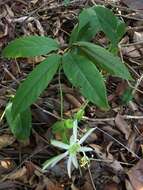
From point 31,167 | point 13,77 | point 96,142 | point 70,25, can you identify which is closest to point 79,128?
point 96,142

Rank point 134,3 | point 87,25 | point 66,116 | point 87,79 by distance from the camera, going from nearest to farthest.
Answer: point 87,79, point 87,25, point 66,116, point 134,3

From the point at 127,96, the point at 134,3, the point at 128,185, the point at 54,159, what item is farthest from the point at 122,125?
the point at 134,3

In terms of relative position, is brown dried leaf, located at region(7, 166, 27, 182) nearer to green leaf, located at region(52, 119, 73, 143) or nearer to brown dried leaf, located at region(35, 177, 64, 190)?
brown dried leaf, located at region(35, 177, 64, 190)

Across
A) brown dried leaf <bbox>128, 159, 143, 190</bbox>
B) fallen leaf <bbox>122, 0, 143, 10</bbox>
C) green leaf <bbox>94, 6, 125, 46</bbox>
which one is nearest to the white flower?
brown dried leaf <bbox>128, 159, 143, 190</bbox>

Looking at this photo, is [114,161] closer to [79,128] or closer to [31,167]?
[79,128]

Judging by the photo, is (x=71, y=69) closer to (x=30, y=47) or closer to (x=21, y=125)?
(x=30, y=47)

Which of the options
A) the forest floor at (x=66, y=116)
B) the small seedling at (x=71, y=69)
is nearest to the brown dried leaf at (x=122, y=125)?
the forest floor at (x=66, y=116)
